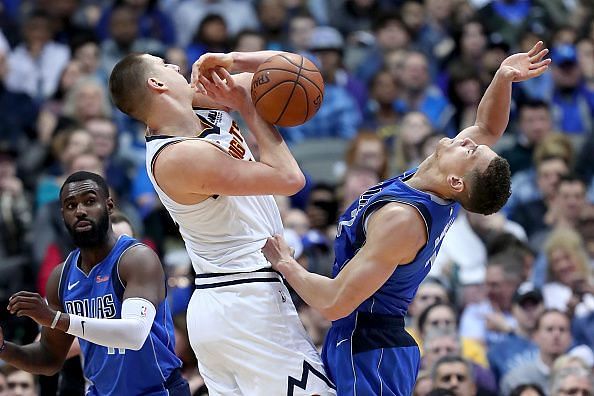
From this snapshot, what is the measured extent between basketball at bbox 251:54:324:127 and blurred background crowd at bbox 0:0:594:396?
2.63 meters

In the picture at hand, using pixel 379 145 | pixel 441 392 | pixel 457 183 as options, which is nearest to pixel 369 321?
pixel 457 183

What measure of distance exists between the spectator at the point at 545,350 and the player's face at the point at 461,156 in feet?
13.5

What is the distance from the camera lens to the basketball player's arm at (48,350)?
632 cm

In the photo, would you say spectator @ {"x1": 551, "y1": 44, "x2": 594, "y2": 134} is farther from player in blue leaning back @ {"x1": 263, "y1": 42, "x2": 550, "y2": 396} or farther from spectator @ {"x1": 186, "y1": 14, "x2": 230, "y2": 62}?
player in blue leaning back @ {"x1": 263, "y1": 42, "x2": 550, "y2": 396}

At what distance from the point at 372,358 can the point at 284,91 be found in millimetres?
1357

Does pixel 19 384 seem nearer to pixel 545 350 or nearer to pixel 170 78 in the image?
pixel 170 78

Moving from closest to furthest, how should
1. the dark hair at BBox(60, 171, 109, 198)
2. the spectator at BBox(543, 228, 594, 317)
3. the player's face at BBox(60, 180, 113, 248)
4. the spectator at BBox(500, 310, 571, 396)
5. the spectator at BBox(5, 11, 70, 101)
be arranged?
the player's face at BBox(60, 180, 113, 248) → the dark hair at BBox(60, 171, 109, 198) → the spectator at BBox(500, 310, 571, 396) → the spectator at BBox(543, 228, 594, 317) → the spectator at BBox(5, 11, 70, 101)

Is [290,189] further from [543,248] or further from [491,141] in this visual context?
[543,248]

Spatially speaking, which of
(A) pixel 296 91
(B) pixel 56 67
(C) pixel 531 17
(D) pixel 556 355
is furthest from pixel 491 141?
(C) pixel 531 17

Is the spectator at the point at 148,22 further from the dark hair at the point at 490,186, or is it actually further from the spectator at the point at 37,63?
the dark hair at the point at 490,186

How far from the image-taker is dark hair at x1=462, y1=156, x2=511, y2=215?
5.73 metres

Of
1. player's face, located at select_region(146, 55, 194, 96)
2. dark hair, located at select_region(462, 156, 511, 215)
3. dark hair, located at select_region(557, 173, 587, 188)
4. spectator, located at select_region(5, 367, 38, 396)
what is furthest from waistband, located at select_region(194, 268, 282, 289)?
dark hair, located at select_region(557, 173, 587, 188)

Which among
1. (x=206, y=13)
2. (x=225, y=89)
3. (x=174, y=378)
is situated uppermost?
(x=206, y=13)

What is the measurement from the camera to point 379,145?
12047 millimetres
